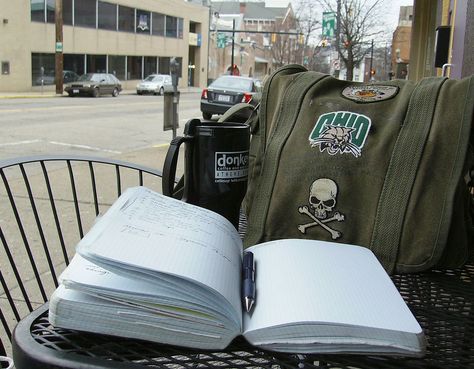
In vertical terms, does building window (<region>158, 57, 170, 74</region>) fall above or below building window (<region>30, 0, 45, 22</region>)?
below

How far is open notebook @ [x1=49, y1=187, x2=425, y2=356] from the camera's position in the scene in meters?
0.82

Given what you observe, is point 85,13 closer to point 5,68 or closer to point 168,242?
point 5,68

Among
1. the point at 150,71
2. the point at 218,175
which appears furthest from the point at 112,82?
the point at 218,175

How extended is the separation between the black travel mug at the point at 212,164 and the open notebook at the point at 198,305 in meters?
0.47

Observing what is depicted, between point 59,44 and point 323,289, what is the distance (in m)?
30.9

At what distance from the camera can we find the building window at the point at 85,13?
33.6 m

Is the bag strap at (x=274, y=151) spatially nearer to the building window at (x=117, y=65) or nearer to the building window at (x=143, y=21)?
A: the building window at (x=117, y=65)

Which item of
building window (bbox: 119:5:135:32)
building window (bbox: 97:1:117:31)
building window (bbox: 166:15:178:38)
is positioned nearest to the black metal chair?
building window (bbox: 97:1:117:31)

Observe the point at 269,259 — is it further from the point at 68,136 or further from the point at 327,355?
the point at 68,136

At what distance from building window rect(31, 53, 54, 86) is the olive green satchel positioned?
31.6 m

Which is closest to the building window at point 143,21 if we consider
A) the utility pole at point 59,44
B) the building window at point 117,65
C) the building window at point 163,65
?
the building window at point 117,65

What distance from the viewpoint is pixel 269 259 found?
3.68 feet

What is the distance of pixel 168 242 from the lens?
95cm

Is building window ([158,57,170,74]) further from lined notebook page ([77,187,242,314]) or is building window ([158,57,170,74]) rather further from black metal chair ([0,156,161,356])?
lined notebook page ([77,187,242,314])
